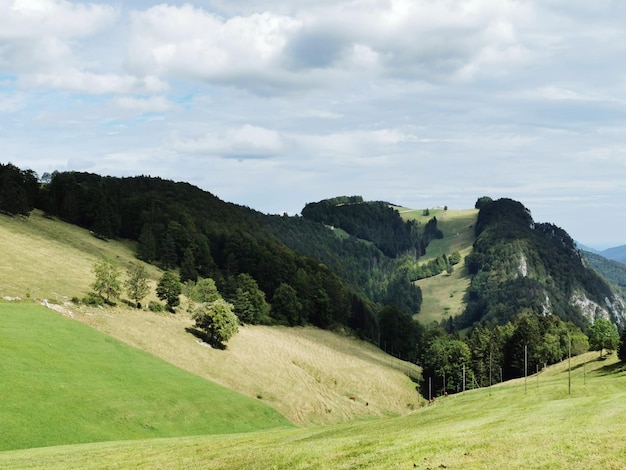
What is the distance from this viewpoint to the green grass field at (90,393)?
61.8m

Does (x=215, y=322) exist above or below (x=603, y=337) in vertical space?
above

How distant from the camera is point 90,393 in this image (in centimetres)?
7319

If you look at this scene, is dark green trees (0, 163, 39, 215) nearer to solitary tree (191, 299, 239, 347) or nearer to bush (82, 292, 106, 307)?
bush (82, 292, 106, 307)

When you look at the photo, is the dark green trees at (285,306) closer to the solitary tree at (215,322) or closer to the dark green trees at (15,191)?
the solitary tree at (215,322)

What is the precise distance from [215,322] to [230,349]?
25.6 feet

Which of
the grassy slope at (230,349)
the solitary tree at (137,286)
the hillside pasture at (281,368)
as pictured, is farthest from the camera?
the solitary tree at (137,286)

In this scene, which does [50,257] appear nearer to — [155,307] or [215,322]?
[155,307]

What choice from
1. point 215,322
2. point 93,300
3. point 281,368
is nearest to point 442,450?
point 215,322

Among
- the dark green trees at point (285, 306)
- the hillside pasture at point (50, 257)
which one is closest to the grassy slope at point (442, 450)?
the hillside pasture at point (50, 257)

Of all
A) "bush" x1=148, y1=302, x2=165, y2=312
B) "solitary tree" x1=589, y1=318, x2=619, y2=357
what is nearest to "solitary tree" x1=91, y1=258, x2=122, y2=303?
"bush" x1=148, y1=302, x2=165, y2=312

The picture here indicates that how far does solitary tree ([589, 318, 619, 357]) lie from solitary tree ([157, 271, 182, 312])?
106m

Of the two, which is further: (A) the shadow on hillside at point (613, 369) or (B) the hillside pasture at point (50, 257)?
(A) the shadow on hillside at point (613, 369)

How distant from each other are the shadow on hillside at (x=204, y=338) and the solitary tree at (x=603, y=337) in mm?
93360

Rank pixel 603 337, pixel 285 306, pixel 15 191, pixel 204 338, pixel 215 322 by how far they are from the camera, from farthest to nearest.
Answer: pixel 285 306 → pixel 15 191 → pixel 603 337 → pixel 204 338 → pixel 215 322
